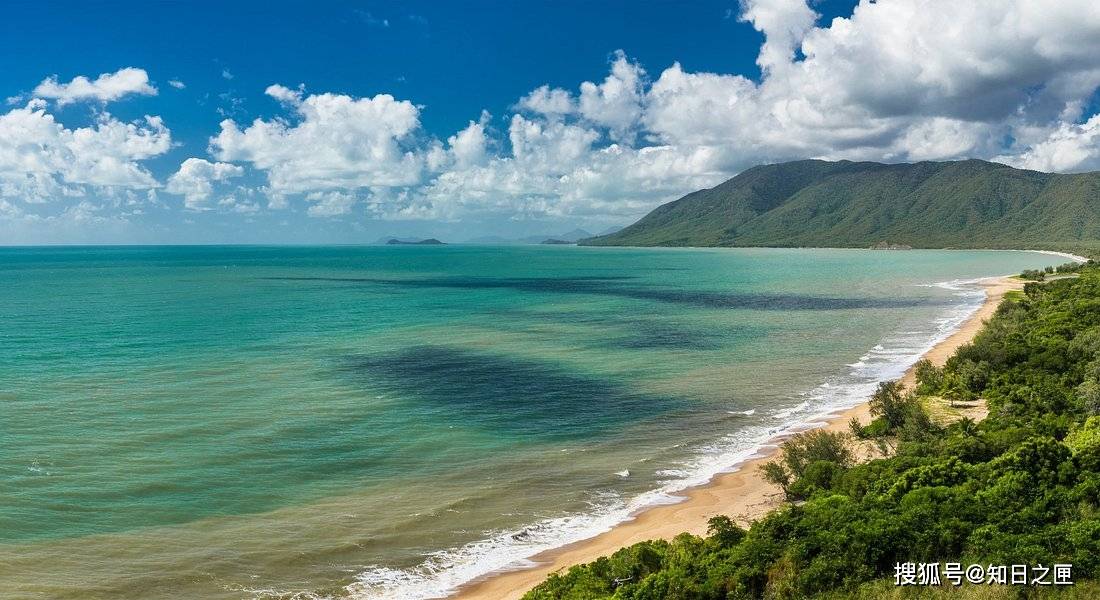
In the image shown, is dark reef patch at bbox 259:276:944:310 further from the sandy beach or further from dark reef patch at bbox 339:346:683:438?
the sandy beach

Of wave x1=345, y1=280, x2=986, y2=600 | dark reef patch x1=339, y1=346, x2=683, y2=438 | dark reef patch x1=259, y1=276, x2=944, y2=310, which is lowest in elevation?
wave x1=345, y1=280, x2=986, y2=600

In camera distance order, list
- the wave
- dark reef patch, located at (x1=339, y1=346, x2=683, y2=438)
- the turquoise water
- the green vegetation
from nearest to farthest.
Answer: the green vegetation, the wave, the turquoise water, dark reef patch, located at (x1=339, y1=346, x2=683, y2=438)

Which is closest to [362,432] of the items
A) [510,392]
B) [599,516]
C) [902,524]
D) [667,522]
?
[510,392]

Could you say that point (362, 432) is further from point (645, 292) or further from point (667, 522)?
point (645, 292)

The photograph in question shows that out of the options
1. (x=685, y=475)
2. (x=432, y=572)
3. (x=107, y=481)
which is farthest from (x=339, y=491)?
(x=685, y=475)

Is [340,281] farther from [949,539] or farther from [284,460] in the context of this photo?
[949,539]

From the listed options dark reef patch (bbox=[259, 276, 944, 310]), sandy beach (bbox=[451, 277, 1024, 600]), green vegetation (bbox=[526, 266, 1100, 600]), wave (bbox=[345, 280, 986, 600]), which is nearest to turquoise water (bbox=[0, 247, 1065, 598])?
wave (bbox=[345, 280, 986, 600])

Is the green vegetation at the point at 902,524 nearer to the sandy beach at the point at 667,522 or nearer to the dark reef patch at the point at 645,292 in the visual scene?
the sandy beach at the point at 667,522
